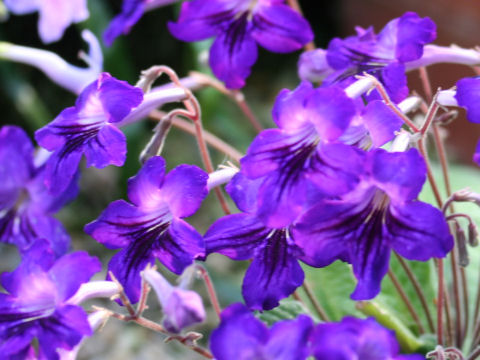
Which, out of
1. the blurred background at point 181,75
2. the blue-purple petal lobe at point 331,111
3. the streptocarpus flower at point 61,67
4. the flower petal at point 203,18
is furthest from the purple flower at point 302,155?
the blurred background at point 181,75

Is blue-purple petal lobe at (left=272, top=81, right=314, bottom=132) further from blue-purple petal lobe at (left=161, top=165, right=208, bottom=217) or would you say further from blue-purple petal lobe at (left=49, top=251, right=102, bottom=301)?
blue-purple petal lobe at (left=49, top=251, right=102, bottom=301)

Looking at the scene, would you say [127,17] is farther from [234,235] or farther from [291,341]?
[291,341]

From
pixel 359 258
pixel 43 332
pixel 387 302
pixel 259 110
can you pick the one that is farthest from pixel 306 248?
pixel 259 110

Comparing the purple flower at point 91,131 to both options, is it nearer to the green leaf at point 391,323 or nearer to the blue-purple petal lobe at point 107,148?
the blue-purple petal lobe at point 107,148

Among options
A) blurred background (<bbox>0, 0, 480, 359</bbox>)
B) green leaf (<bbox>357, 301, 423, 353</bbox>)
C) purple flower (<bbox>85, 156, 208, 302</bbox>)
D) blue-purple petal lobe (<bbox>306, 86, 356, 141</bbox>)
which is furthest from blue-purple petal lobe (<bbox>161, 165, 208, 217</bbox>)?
blurred background (<bbox>0, 0, 480, 359</bbox>)

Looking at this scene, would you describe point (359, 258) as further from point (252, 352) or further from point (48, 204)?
point (48, 204)

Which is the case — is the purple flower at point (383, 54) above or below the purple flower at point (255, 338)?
above
